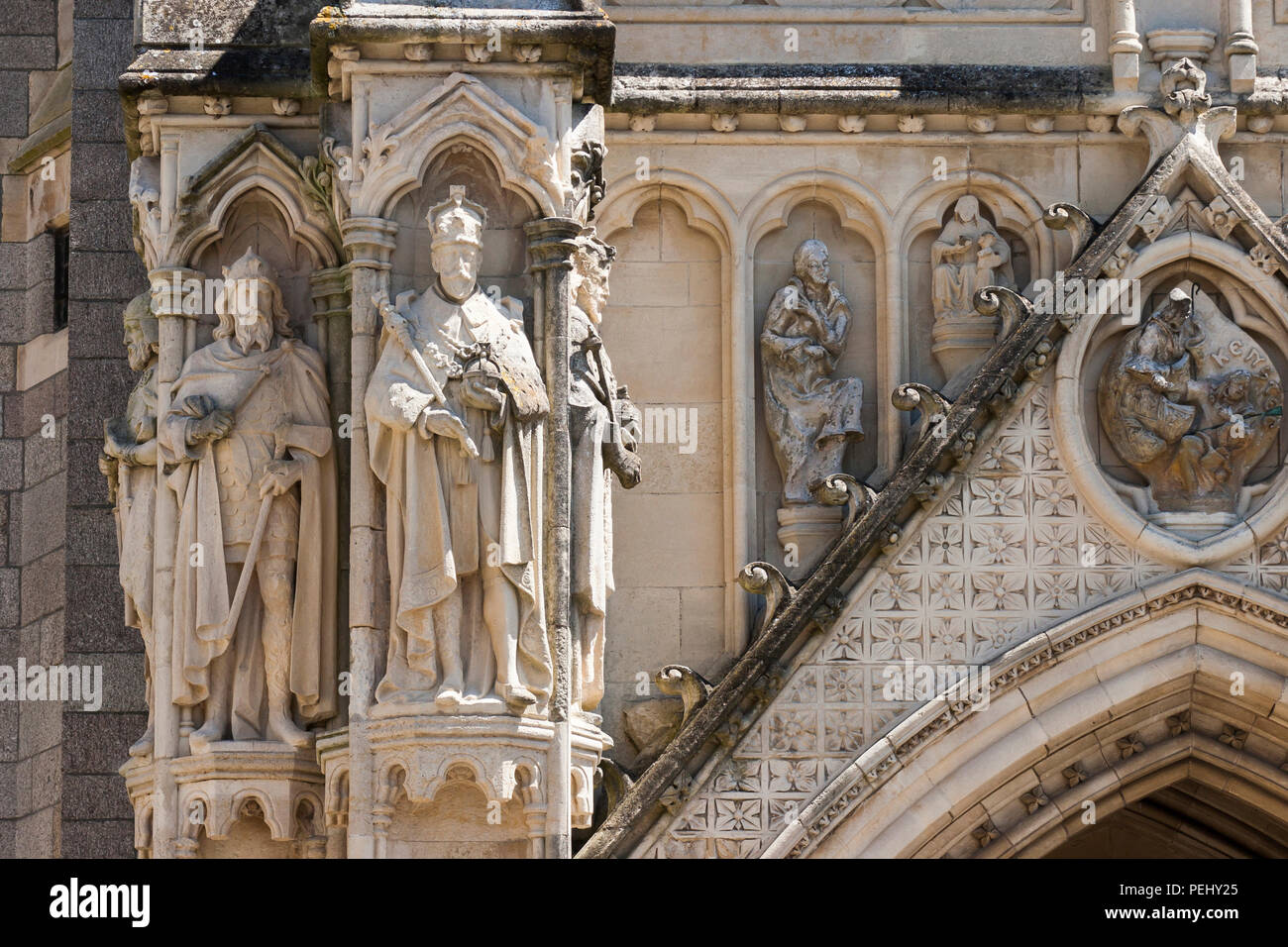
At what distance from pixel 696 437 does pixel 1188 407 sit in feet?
7.56

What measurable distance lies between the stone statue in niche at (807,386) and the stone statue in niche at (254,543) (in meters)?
2.37

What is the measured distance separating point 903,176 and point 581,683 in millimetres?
3215

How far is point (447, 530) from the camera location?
17438 mm

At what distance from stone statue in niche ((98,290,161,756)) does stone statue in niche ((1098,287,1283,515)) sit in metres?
4.40

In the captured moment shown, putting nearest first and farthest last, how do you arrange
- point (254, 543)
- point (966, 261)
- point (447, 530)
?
point (447, 530), point (254, 543), point (966, 261)

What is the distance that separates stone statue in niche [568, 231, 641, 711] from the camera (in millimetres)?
17984

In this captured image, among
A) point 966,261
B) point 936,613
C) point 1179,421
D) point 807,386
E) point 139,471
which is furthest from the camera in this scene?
point 966,261

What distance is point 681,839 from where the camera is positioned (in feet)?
60.7

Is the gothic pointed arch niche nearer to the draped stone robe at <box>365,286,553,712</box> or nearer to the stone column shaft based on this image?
the stone column shaft

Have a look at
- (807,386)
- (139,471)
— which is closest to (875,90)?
(807,386)

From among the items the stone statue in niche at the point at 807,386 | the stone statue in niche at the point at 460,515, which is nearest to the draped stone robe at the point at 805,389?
the stone statue in niche at the point at 807,386

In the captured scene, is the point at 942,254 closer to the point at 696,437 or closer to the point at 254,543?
the point at 696,437

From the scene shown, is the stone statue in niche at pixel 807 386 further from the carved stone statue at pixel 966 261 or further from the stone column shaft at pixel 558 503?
the stone column shaft at pixel 558 503

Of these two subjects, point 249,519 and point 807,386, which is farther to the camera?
point 807,386
